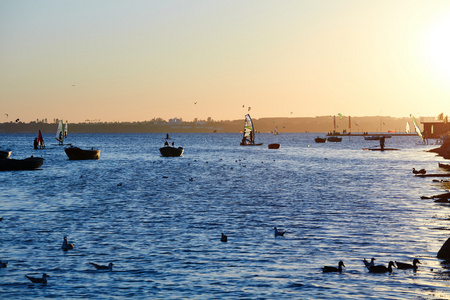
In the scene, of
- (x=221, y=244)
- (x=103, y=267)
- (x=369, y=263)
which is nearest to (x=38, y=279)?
(x=103, y=267)

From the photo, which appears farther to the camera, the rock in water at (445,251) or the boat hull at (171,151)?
the boat hull at (171,151)

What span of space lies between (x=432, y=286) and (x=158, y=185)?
158 feet

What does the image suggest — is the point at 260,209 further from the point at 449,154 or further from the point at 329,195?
the point at 449,154

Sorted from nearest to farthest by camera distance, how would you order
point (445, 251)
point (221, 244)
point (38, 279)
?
point (38, 279) → point (445, 251) → point (221, 244)

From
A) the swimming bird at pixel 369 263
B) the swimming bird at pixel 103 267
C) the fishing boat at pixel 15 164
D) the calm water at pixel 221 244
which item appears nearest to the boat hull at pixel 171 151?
the fishing boat at pixel 15 164

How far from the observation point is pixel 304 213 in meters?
38.7

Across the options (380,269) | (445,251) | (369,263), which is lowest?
(380,269)

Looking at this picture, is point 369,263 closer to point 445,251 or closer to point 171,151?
point 445,251

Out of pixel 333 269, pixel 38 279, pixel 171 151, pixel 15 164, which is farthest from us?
pixel 171 151

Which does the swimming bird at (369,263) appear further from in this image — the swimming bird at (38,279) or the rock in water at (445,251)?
the swimming bird at (38,279)

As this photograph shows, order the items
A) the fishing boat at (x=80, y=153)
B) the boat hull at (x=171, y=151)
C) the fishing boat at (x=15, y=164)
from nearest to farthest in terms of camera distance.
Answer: the fishing boat at (x=15, y=164) < the fishing boat at (x=80, y=153) < the boat hull at (x=171, y=151)

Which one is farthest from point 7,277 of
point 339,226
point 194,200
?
point 194,200

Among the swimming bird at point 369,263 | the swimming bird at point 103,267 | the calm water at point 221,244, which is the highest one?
the swimming bird at point 369,263

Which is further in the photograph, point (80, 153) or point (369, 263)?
point (80, 153)
